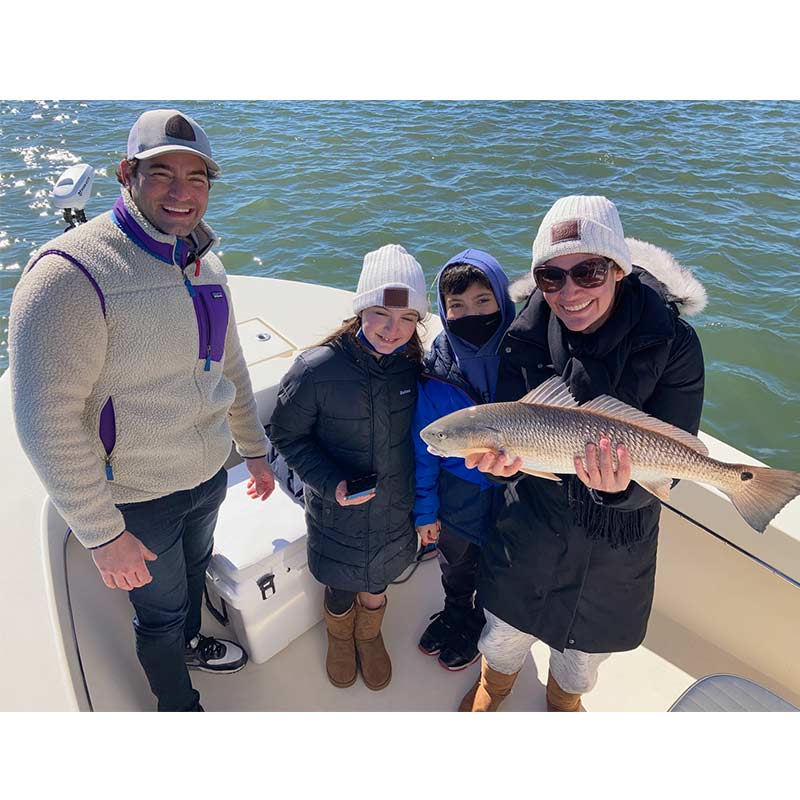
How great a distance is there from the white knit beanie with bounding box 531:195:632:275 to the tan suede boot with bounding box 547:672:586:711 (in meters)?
2.17

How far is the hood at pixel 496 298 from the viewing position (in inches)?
105

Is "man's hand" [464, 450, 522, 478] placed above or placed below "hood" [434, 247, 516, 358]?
below

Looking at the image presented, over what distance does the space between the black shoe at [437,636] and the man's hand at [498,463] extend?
1.67m

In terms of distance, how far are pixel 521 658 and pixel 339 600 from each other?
3.38ft

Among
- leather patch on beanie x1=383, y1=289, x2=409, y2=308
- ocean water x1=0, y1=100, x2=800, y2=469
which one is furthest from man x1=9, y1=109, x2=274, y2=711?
ocean water x1=0, y1=100, x2=800, y2=469

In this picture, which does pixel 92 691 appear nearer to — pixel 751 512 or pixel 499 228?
pixel 751 512

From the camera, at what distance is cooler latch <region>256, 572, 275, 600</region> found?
3.16m

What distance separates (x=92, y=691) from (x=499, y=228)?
9.03 metres

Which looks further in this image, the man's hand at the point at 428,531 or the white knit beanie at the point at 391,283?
the man's hand at the point at 428,531

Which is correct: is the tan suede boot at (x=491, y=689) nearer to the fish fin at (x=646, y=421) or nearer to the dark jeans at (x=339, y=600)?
the dark jeans at (x=339, y=600)

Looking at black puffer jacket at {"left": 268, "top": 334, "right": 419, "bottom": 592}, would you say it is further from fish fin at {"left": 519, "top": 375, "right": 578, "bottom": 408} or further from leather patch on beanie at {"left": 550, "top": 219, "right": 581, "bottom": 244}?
leather patch on beanie at {"left": 550, "top": 219, "right": 581, "bottom": 244}

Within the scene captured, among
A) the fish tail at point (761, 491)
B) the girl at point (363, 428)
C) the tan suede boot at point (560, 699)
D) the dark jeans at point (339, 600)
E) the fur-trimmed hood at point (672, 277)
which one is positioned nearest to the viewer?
the fish tail at point (761, 491)

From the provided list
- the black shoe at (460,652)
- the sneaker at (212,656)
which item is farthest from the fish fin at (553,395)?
the sneaker at (212,656)

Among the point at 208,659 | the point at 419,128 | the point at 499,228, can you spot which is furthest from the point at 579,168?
the point at 208,659
